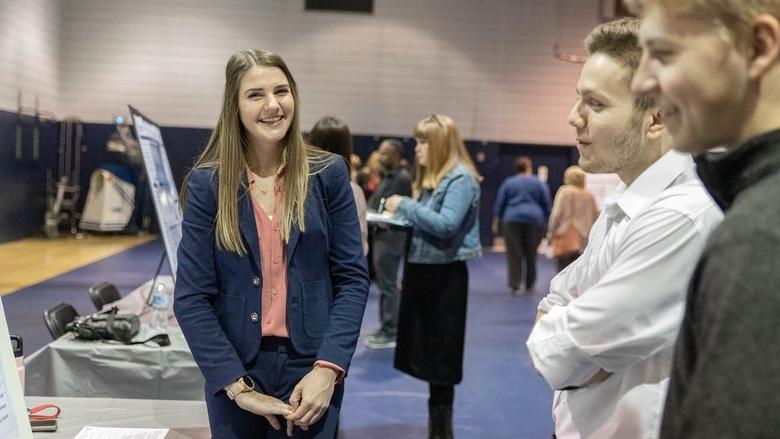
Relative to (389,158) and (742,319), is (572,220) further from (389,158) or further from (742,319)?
(742,319)

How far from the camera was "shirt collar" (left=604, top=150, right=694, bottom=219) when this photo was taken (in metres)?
1.30

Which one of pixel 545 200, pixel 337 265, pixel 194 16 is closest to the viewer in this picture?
pixel 337 265

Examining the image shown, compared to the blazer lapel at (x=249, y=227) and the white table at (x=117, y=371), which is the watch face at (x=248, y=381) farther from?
the white table at (x=117, y=371)

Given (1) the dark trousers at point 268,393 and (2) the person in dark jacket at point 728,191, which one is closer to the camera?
(2) the person in dark jacket at point 728,191

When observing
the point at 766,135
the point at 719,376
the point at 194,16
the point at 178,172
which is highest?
the point at 194,16

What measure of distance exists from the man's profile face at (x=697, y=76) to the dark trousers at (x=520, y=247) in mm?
8315

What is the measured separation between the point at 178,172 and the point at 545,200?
7789 mm

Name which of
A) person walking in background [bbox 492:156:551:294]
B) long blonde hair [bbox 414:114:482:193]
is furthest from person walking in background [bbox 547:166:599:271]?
long blonde hair [bbox 414:114:482:193]

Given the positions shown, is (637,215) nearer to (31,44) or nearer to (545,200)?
(545,200)

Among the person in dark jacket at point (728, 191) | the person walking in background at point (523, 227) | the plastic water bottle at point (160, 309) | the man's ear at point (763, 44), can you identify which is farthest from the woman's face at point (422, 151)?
the person walking in background at point (523, 227)

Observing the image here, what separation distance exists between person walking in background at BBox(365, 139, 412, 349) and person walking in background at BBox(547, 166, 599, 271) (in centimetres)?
218

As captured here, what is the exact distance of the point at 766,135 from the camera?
61 cm

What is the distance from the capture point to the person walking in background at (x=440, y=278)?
12.0 feet

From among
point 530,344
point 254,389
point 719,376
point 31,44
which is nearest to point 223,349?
point 254,389
